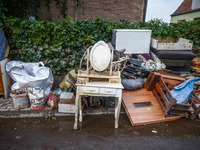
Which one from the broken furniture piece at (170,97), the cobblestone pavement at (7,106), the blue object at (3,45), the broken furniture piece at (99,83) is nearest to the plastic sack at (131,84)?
the broken furniture piece at (170,97)

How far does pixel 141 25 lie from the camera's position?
5797 millimetres

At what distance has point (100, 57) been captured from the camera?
2.89 metres

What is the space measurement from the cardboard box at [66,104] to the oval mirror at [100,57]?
1237 mm

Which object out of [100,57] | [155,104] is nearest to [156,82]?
[155,104]

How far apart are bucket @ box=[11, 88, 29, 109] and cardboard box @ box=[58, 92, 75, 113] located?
95cm

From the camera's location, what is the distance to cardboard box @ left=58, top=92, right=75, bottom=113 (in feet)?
11.9

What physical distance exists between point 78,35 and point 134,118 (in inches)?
125

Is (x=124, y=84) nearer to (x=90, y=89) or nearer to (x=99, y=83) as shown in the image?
(x=99, y=83)

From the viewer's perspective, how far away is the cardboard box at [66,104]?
3.62m

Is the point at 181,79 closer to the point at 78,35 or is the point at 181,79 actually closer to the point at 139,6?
the point at 78,35

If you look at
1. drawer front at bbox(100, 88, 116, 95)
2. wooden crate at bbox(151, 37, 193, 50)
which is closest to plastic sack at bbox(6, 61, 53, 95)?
drawer front at bbox(100, 88, 116, 95)

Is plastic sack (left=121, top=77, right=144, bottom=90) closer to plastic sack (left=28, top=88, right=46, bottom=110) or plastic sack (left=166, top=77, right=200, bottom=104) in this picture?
plastic sack (left=166, top=77, right=200, bottom=104)

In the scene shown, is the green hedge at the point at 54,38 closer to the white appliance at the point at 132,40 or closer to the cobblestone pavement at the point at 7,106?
the white appliance at the point at 132,40

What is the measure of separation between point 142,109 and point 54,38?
3473 mm
